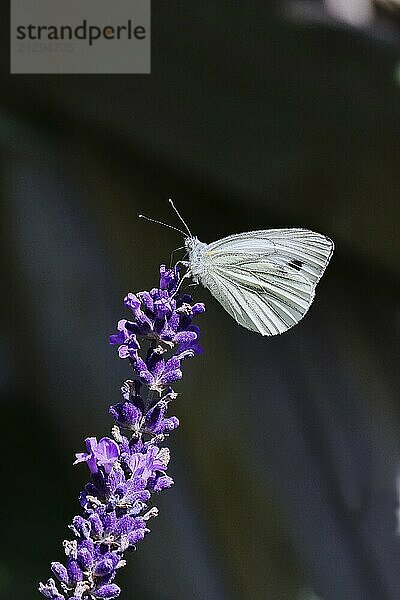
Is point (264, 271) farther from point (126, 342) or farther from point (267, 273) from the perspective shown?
point (126, 342)

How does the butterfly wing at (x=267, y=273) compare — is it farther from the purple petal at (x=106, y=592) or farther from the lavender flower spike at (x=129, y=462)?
the purple petal at (x=106, y=592)

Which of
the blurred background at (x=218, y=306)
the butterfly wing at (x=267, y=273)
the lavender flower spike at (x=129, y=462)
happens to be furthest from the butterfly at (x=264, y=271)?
the blurred background at (x=218, y=306)

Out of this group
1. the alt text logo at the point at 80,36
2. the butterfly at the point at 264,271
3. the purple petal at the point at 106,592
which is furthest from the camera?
the alt text logo at the point at 80,36

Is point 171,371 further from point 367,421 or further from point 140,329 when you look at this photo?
point 367,421

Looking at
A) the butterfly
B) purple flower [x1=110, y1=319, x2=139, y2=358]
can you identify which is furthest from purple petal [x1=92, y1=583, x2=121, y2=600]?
the butterfly

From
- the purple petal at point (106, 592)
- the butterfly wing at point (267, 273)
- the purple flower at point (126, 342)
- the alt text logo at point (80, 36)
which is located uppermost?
the alt text logo at point (80, 36)

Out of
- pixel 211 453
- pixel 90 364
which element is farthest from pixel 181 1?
pixel 211 453

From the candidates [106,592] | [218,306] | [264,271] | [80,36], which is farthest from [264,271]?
[80,36]
